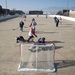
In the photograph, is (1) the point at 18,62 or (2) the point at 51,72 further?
(1) the point at 18,62

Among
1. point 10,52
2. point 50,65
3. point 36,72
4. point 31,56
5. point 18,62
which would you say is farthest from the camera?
point 10,52

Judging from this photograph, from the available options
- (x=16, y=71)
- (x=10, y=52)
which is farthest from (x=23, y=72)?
(x=10, y=52)

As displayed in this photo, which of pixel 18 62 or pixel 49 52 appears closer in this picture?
pixel 18 62

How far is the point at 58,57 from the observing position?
12289 millimetres

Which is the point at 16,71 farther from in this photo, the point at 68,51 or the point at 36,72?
the point at 68,51

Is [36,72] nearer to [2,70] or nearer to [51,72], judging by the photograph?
[51,72]

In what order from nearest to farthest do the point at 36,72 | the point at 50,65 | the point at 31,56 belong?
the point at 36,72
the point at 50,65
the point at 31,56

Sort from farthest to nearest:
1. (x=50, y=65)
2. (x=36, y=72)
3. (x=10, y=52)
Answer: (x=10, y=52) → (x=50, y=65) → (x=36, y=72)

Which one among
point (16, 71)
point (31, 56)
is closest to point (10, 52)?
point (31, 56)

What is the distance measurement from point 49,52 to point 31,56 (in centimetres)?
120

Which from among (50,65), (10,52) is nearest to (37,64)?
(50,65)

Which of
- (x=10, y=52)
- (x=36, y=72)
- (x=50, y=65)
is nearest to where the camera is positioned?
(x=36, y=72)

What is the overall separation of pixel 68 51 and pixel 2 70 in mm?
5768

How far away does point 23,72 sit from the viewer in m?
9.73
